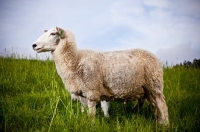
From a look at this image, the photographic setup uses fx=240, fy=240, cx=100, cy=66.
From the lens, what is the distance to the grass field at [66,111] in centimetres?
403

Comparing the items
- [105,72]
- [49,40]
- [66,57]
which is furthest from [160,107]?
[49,40]

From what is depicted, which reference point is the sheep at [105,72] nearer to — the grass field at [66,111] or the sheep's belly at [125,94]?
the sheep's belly at [125,94]

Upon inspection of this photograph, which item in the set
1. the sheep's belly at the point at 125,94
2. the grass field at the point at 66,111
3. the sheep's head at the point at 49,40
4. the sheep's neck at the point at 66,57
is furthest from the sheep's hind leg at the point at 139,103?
the sheep's head at the point at 49,40

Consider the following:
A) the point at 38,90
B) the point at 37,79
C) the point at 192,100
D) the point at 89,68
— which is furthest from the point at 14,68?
the point at 192,100

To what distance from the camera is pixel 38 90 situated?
24.3 ft

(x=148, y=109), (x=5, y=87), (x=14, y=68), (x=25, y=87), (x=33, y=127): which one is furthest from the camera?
(x=14, y=68)

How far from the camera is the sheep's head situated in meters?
4.60

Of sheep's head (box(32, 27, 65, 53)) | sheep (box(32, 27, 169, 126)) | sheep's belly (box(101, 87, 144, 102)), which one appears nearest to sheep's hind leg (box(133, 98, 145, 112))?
sheep (box(32, 27, 169, 126))

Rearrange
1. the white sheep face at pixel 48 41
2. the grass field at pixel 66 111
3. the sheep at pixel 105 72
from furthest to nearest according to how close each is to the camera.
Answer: the white sheep face at pixel 48 41 < the sheep at pixel 105 72 < the grass field at pixel 66 111

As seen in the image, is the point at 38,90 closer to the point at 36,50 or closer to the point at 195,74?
the point at 36,50

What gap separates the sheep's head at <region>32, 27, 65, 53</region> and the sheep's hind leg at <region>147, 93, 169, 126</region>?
2.16 meters

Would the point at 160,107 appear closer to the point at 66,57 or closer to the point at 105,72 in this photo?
the point at 105,72

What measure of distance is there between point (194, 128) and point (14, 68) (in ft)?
22.6

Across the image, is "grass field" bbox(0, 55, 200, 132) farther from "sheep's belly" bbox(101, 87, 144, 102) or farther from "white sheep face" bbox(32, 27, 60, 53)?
"white sheep face" bbox(32, 27, 60, 53)
